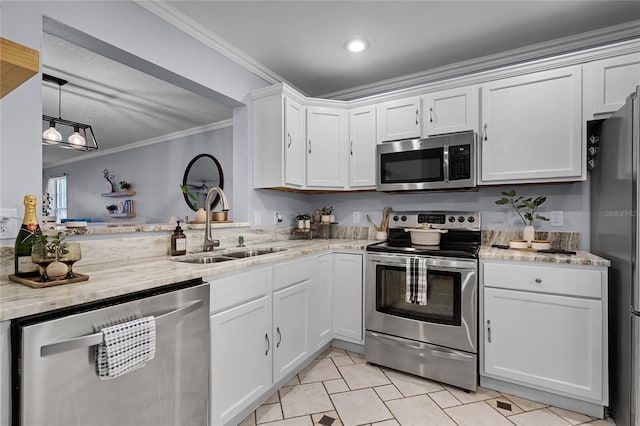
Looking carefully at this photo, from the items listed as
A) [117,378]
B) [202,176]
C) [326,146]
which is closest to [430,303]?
[326,146]

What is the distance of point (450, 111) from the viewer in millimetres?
2475

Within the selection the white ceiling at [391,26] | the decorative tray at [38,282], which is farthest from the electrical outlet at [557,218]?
→ the decorative tray at [38,282]

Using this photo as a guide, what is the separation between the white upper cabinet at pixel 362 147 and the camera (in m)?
2.84

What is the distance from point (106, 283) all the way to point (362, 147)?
7.46 feet

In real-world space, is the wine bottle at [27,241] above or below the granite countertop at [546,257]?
above

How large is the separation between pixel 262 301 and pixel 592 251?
2341mm

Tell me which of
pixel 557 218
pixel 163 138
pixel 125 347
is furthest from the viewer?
pixel 163 138

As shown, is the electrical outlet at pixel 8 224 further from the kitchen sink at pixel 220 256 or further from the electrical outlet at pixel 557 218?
the electrical outlet at pixel 557 218

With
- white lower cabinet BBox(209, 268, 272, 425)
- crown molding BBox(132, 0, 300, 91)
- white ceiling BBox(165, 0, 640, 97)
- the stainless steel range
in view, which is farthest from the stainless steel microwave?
white lower cabinet BBox(209, 268, 272, 425)

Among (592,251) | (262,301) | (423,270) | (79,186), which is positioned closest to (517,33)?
(592,251)

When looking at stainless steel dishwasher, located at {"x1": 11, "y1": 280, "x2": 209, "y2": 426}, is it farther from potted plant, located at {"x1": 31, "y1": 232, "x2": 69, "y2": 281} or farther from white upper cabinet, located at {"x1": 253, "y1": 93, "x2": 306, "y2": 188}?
white upper cabinet, located at {"x1": 253, "y1": 93, "x2": 306, "y2": 188}

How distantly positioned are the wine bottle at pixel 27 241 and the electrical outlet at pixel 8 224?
0.32 feet

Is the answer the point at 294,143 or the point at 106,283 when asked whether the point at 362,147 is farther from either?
the point at 106,283

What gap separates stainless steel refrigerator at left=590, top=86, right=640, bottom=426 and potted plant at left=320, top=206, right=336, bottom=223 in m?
2.12
